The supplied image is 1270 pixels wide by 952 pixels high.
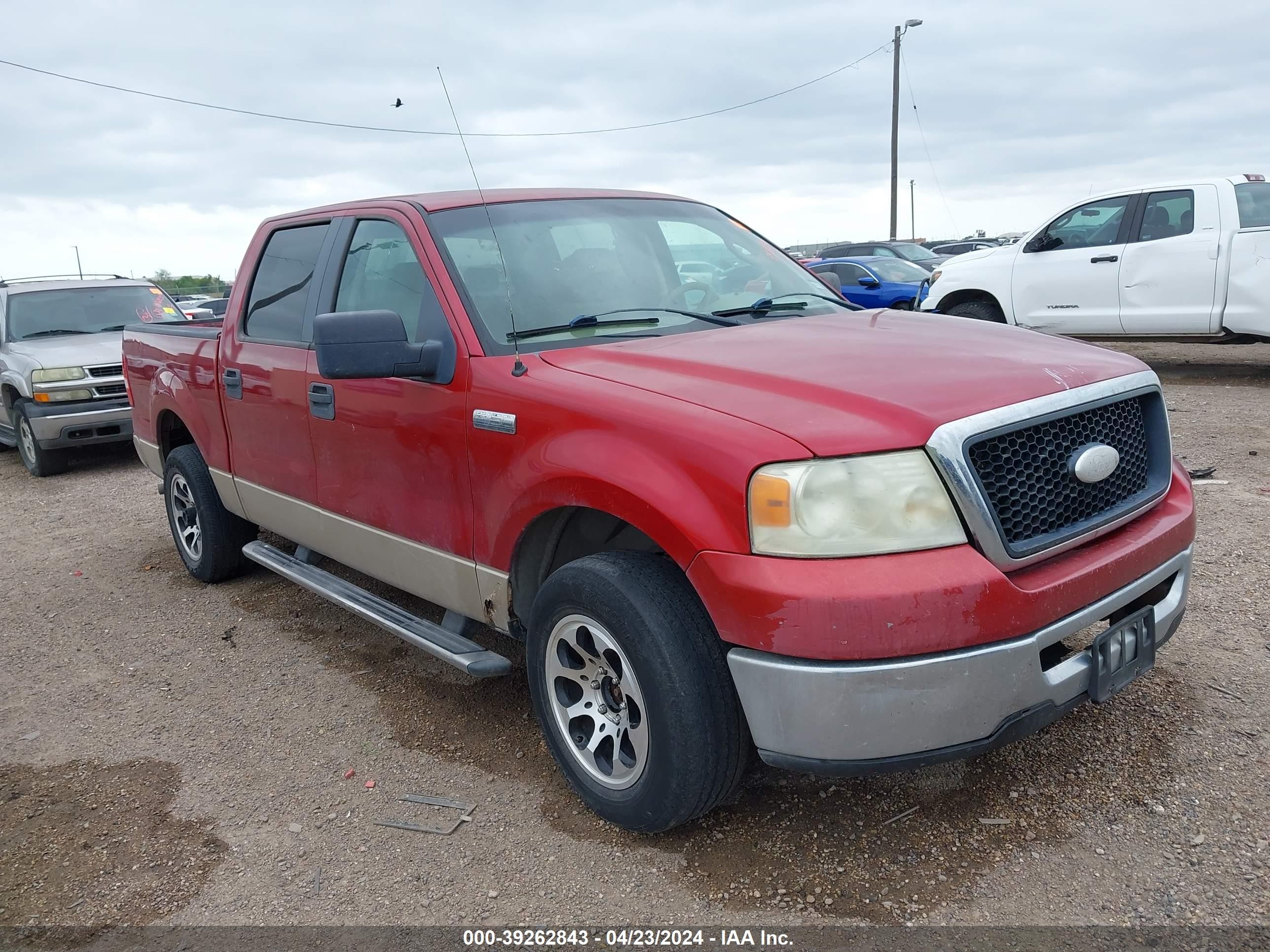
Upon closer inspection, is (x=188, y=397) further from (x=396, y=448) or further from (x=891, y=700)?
(x=891, y=700)

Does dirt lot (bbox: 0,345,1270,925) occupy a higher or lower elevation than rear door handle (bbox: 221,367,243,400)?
lower

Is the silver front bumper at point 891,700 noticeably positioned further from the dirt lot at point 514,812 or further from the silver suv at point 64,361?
the silver suv at point 64,361

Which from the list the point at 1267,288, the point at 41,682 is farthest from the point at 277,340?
the point at 1267,288

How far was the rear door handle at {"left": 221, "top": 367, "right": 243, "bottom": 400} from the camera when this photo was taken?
4453 millimetres

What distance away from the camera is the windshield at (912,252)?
2027 cm

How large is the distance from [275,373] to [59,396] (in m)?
5.90

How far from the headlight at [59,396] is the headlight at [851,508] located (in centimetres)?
841

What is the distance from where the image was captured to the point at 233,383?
4.50m

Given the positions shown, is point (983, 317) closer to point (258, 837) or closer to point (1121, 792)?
point (1121, 792)

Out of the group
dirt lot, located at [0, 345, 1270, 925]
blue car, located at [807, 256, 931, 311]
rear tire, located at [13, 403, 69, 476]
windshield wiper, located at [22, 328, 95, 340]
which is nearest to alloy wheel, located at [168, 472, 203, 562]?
dirt lot, located at [0, 345, 1270, 925]

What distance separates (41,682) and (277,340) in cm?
181

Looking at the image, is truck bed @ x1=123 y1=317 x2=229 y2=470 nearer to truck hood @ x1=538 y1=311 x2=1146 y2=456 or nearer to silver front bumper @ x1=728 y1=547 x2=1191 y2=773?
truck hood @ x1=538 y1=311 x2=1146 y2=456

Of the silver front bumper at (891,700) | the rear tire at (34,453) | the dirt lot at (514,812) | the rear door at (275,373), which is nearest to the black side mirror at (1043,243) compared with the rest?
the dirt lot at (514,812)

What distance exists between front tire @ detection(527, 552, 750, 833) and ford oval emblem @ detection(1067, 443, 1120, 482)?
1.02 meters
